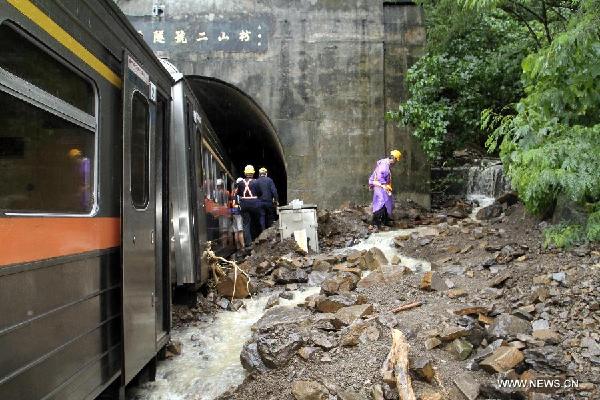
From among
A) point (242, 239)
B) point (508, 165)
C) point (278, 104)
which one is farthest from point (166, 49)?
point (508, 165)

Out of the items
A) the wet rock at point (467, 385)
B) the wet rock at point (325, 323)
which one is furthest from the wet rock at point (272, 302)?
the wet rock at point (467, 385)

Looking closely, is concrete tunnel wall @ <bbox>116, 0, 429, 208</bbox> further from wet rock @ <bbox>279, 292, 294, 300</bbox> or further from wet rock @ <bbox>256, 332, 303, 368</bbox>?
wet rock @ <bbox>256, 332, 303, 368</bbox>

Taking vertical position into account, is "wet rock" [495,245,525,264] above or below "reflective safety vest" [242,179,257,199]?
below

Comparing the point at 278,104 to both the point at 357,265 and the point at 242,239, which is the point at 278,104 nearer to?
the point at 242,239

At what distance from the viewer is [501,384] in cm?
349

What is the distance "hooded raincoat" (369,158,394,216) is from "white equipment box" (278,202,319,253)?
1.91m

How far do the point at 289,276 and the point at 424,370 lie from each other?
4151 mm

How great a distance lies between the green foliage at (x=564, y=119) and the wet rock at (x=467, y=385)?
3.22 m

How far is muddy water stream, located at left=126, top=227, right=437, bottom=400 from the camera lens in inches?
169

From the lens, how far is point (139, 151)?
12.7ft

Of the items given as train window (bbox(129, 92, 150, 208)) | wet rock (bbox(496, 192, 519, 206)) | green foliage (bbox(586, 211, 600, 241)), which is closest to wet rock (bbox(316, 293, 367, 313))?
train window (bbox(129, 92, 150, 208))

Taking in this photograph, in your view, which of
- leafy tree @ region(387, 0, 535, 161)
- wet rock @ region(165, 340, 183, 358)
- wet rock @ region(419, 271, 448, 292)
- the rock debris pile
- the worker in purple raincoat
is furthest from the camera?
leafy tree @ region(387, 0, 535, 161)

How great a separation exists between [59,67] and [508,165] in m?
6.93

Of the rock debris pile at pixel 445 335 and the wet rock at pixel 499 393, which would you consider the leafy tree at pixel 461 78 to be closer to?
the rock debris pile at pixel 445 335
